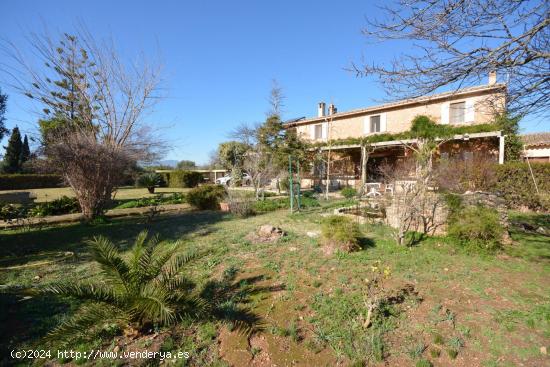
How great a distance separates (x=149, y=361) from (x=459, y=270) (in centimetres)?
493

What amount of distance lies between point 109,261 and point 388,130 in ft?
62.6

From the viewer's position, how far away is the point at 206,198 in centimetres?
1241

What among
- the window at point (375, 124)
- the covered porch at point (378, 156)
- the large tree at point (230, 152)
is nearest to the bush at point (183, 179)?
the large tree at point (230, 152)

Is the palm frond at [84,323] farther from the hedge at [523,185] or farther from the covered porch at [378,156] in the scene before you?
the hedge at [523,185]

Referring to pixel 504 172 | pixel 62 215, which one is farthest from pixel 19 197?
pixel 504 172

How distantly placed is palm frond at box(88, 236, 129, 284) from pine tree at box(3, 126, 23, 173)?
46420 millimetres

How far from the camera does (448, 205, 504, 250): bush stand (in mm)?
5617

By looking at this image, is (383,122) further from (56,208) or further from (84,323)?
(84,323)

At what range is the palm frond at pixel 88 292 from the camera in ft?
9.37

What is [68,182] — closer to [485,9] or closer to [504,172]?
[485,9]

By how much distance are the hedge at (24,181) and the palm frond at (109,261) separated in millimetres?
29777

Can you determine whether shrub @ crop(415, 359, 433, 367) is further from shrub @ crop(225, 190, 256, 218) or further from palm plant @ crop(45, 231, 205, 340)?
shrub @ crop(225, 190, 256, 218)

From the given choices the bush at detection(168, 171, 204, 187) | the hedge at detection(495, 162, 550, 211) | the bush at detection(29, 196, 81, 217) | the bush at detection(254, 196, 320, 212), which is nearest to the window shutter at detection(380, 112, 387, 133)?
the hedge at detection(495, 162, 550, 211)

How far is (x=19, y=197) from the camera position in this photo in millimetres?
14484
